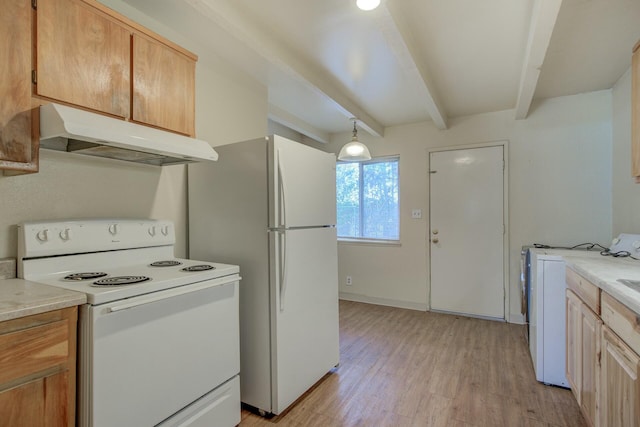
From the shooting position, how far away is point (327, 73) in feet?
8.59

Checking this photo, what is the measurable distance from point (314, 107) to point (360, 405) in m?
2.84

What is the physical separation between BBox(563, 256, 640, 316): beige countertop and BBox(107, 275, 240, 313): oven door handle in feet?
5.56

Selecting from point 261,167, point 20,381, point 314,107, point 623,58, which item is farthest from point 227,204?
point 623,58

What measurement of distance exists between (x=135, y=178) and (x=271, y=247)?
935 millimetres

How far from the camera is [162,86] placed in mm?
1707

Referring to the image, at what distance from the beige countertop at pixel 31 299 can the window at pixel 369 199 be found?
3656 millimetres

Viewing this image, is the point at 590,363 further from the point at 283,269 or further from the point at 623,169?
the point at 623,169

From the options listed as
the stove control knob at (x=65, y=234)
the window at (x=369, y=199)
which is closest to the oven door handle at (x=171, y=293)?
the stove control knob at (x=65, y=234)

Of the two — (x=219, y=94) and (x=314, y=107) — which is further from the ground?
(x=314, y=107)

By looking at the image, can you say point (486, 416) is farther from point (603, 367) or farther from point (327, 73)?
point (327, 73)

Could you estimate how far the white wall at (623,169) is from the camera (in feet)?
8.44

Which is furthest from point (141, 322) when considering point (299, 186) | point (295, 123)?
point (295, 123)

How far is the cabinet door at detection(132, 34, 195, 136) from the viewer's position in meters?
1.59

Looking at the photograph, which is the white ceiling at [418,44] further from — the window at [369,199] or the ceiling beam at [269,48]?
the window at [369,199]
